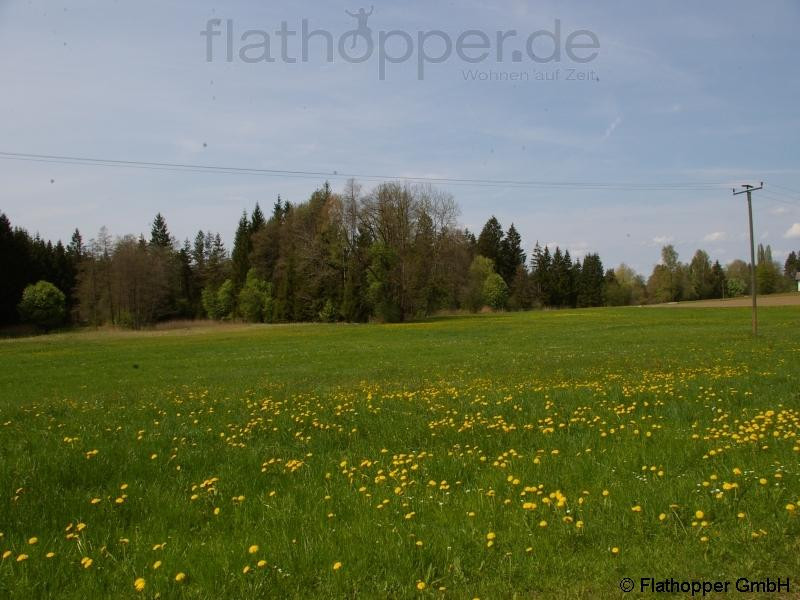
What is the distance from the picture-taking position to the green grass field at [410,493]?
4176 millimetres

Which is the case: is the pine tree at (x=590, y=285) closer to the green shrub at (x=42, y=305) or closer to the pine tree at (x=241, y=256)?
the pine tree at (x=241, y=256)

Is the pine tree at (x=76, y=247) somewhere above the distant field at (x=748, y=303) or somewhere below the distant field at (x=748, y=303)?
above

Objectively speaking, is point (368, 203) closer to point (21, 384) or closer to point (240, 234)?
point (240, 234)

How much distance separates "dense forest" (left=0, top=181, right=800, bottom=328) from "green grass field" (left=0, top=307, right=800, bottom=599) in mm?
62247

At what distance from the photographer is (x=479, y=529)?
188 inches

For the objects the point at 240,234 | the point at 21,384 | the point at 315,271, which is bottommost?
the point at 21,384

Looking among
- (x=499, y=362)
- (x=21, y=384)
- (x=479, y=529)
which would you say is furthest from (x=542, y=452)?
(x=21, y=384)

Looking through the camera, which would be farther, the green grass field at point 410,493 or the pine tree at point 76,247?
the pine tree at point 76,247

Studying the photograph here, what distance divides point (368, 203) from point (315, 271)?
12.1m

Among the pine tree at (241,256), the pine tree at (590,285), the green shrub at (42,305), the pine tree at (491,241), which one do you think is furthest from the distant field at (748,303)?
the green shrub at (42,305)

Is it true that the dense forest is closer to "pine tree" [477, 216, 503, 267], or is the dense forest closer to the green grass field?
"pine tree" [477, 216, 503, 267]

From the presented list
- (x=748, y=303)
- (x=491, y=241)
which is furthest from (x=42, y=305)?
(x=748, y=303)

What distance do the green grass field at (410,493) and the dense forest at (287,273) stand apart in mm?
62247

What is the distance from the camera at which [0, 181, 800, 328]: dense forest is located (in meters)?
73.9
